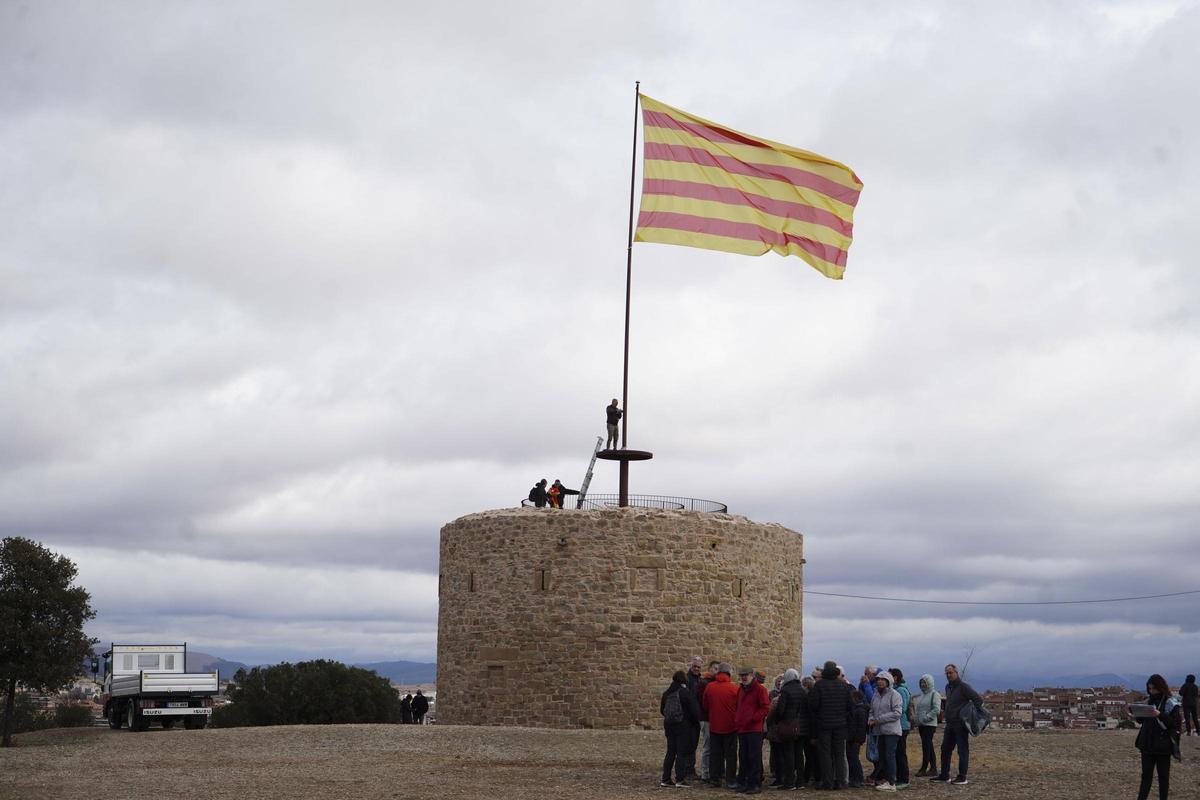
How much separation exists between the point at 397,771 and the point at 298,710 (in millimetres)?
23891

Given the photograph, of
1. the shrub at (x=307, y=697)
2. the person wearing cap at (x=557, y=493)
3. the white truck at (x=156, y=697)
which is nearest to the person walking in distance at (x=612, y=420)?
the person wearing cap at (x=557, y=493)

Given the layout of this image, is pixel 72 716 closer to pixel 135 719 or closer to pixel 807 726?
pixel 135 719

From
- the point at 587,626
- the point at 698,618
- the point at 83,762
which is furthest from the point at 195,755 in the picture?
the point at 698,618

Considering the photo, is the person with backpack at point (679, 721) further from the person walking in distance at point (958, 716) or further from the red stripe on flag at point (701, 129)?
the red stripe on flag at point (701, 129)

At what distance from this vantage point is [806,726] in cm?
1520

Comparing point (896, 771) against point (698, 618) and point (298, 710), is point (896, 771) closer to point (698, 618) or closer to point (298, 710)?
point (698, 618)

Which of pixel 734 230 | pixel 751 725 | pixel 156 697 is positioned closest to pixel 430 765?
pixel 751 725

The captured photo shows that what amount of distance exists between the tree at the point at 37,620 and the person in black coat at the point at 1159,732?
19.2 metres

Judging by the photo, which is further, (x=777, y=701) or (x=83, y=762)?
(x=83, y=762)

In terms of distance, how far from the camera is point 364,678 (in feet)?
137

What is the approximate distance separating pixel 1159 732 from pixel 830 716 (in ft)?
11.9

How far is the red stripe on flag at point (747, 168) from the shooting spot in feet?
76.3

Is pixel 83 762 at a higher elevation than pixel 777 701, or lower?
lower

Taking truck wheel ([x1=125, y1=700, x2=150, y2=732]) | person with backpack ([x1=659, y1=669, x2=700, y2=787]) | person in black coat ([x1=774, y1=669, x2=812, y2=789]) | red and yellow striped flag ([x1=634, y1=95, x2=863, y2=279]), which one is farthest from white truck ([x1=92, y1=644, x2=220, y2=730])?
person in black coat ([x1=774, y1=669, x2=812, y2=789])
